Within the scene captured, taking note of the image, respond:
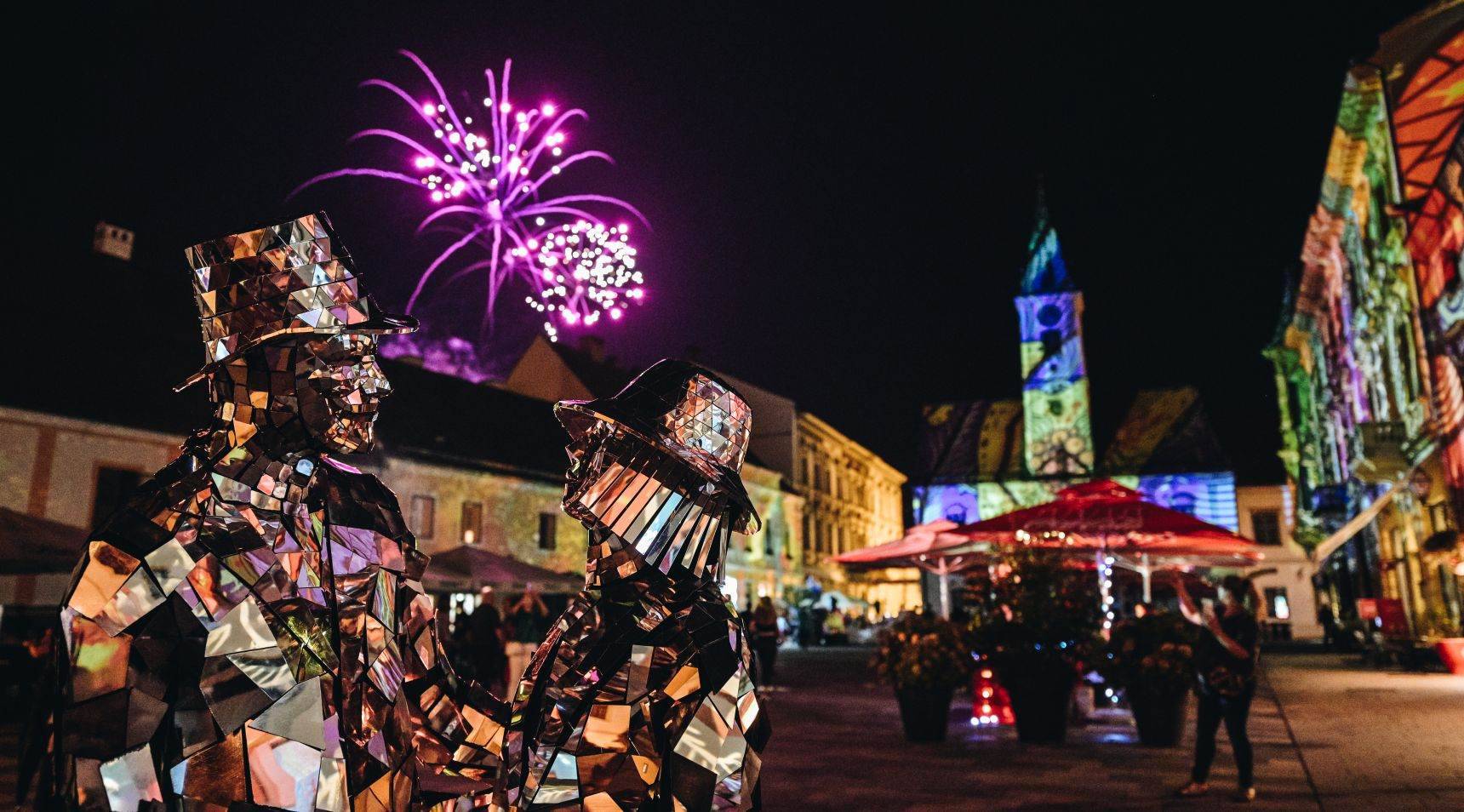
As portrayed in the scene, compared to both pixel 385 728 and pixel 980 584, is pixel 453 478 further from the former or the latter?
pixel 385 728

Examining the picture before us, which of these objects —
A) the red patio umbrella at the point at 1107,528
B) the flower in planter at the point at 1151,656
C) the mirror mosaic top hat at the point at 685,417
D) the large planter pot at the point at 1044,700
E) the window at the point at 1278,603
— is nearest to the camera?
the mirror mosaic top hat at the point at 685,417

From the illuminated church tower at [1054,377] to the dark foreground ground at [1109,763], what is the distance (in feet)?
124

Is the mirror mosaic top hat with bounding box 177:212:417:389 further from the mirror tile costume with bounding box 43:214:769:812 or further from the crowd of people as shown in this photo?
the crowd of people

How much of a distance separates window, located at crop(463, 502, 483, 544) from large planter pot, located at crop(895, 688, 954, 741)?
17610 millimetres

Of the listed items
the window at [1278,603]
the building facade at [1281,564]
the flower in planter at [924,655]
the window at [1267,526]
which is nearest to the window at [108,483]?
the flower in planter at [924,655]

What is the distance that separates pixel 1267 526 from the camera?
5097 cm

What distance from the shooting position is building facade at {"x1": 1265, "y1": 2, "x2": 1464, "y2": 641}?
17594 mm

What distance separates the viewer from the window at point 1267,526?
50.7 metres

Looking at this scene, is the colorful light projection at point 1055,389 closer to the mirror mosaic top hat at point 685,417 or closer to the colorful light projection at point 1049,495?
the colorful light projection at point 1049,495

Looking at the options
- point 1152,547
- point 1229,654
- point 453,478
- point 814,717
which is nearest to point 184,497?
point 1229,654

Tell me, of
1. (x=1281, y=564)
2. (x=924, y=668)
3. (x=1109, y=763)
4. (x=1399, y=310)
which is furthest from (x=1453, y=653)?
(x=1281, y=564)

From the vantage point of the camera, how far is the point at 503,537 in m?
26.5

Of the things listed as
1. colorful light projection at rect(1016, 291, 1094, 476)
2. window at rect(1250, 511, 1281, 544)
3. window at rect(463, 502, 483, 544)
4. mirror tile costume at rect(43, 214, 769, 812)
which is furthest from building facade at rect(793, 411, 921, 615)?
mirror tile costume at rect(43, 214, 769, 812)

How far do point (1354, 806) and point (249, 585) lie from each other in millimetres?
7347
